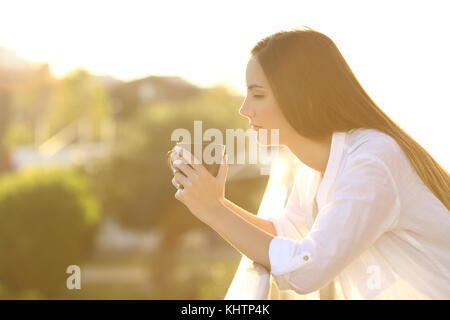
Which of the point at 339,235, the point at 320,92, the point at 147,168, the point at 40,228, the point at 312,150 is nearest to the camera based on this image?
the point at 339,235

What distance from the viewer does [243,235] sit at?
137 cm

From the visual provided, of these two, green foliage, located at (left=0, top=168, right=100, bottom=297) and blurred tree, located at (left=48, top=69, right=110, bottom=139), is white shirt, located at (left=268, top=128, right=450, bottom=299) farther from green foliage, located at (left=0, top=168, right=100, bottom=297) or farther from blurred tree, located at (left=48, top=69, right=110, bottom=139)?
blurred tree, located at (left=48, top=69, right=110, bottom=139)

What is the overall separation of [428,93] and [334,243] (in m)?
3.27

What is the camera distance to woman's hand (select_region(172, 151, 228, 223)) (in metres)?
1.41

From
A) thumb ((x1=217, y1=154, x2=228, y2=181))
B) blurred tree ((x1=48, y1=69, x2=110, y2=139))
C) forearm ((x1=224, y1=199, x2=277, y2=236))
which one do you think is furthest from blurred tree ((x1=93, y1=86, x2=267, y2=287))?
thumb ((x1=217, y1=154, x2=228, y2=181))

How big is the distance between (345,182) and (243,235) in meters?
0.28

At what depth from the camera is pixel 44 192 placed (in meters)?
16.1

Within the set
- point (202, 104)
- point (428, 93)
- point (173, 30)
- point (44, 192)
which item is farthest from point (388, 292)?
point (173, 30)

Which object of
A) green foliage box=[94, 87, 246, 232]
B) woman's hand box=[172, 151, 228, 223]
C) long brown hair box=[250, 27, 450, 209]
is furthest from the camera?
green foliage box=[94, 87, 246, 232]

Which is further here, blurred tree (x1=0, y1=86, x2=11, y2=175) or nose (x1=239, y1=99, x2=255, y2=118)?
blurred tree (x1=0, y1=86, x2=11, y2=175)

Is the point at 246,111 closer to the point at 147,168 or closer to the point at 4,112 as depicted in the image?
the point at 147,168

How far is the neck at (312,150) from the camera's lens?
165 cm

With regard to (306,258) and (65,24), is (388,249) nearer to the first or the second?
(306,258)

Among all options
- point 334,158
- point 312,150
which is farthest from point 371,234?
point 312,150
